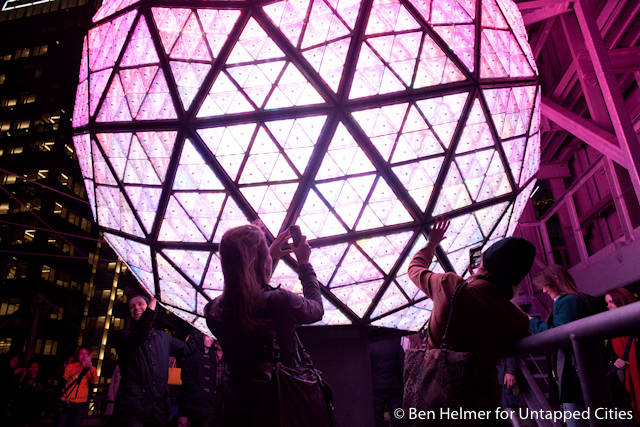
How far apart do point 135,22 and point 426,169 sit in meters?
4.36

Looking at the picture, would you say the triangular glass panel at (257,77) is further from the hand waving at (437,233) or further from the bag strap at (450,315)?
the bag strap at (450,315)

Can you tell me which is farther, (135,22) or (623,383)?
(135,22)

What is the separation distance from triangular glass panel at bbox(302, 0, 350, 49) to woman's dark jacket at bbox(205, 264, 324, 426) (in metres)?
3.47

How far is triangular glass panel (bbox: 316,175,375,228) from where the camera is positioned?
546cm

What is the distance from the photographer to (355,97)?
5254 millimetres

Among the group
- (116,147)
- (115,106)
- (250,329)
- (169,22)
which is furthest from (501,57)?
(116,147)

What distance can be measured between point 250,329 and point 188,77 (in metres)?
3.79

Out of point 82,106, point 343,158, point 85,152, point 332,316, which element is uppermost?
point 82,106

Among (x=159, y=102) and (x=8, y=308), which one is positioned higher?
(x=8, y=308)

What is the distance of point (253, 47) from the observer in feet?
17.1

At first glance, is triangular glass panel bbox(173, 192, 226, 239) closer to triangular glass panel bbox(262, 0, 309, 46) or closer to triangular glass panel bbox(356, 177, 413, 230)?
triangular glass panel bbox(356, 177, 413, 230)

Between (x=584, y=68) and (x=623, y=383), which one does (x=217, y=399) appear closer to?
(x=623, y=383)

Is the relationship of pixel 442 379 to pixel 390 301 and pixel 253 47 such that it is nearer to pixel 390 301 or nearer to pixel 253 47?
pixel 390 301

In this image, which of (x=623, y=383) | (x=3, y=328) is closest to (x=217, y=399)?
(x=623, y=383)
